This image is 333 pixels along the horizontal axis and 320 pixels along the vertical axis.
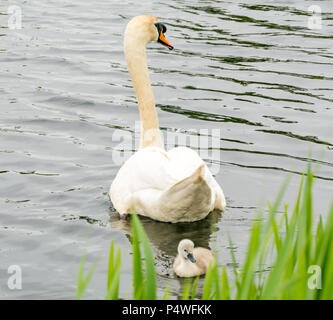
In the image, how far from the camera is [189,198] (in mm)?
6812

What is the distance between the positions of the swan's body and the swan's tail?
507 mm

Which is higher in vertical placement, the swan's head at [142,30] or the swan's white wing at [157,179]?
the swan's head at [142,30]

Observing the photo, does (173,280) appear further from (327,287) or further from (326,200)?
(327,287)

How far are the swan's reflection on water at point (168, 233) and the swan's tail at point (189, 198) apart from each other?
0.09m

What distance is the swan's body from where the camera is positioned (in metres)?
6.04

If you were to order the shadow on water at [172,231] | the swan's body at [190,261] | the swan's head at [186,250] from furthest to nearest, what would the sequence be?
the shadow on water at [172,231]
the swan's head at [186,250]
the swan's body at [190,261]

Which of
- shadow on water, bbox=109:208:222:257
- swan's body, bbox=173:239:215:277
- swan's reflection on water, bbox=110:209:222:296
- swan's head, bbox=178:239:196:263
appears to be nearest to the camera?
swan's body, bbox=173:239:215:277

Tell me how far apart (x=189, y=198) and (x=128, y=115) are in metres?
4.13

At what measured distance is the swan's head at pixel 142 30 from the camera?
8586 mm

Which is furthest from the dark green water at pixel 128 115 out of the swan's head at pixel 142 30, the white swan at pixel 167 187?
the swan's head at pixel 142 30

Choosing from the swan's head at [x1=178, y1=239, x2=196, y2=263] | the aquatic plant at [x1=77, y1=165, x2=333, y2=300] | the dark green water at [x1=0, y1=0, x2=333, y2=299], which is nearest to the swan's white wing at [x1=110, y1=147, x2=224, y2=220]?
the dark green water at [x1=0, y1=0, x2=333, y2=299]

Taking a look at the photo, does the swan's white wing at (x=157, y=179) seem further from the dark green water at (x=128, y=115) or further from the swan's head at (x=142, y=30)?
the swan's head at (x=142, y=30)

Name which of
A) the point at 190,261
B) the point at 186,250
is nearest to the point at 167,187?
the point at 186,250

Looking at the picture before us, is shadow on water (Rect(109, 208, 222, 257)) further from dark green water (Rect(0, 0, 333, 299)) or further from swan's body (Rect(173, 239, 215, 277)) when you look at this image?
swan's body (Rect(173, 239, 215, 277))
